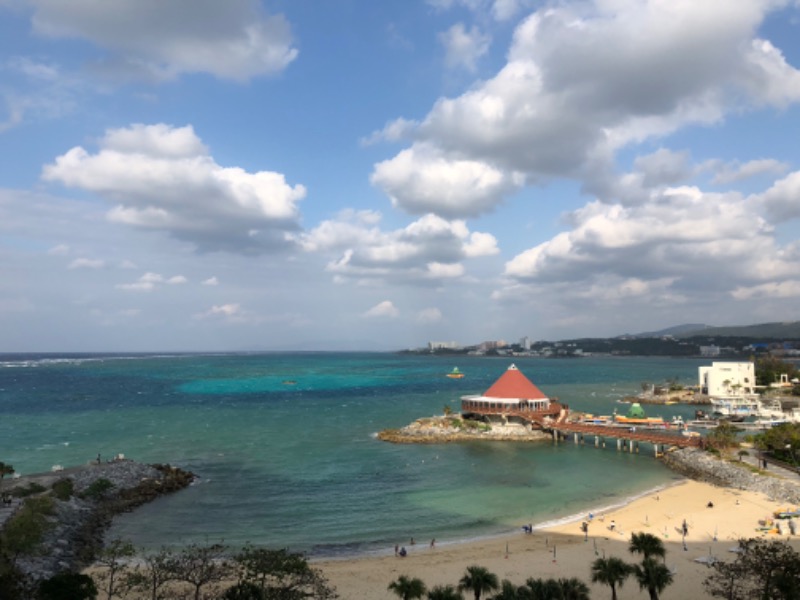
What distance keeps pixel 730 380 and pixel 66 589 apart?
308 ft

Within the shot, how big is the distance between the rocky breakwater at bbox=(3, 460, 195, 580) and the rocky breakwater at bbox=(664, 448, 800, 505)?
36.7m

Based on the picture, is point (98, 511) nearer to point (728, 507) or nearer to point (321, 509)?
point (321, 509)

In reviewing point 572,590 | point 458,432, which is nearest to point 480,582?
point 572,590

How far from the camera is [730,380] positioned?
86625 millimetres

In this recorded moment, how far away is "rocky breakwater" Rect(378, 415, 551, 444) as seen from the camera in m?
54.0

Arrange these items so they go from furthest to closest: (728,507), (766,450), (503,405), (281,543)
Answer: (503,405) → (766,450) → (728,507) → (281,543)

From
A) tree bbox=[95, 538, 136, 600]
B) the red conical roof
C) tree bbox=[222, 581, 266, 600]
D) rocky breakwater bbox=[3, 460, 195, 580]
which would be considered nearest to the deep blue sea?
rocky breakwater bbox=[3, 460, 195, 580]

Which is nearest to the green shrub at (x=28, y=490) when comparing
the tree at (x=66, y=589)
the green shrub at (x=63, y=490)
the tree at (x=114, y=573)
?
the green shrub at (x=63, y=490)

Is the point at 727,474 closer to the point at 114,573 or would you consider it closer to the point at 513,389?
the point at 513,389

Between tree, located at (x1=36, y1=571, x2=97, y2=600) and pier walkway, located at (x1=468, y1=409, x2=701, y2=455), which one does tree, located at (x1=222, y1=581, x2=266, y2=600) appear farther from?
pier walkway, located at (x1=468, y1=409, x2=701, y2=455)

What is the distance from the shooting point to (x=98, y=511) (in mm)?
31875

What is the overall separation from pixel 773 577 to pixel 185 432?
5602cm

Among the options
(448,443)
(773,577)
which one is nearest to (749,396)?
(448,443)

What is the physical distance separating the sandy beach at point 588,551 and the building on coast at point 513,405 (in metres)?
24.2
